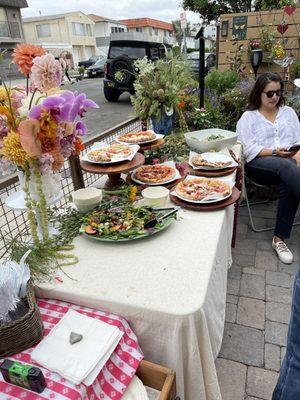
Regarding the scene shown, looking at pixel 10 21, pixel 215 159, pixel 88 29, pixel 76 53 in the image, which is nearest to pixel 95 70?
pixel 10 21

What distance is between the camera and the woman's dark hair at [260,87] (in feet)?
8.36

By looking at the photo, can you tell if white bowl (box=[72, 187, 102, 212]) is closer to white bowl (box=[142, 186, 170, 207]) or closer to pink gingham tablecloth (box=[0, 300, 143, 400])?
white bowl (box=[142, 186, 170, 207])

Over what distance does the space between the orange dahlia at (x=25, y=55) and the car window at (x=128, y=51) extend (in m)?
9.09

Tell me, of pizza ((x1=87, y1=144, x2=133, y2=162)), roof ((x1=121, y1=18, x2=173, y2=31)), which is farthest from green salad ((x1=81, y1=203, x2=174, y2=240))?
roof ((x1=121, y1=18, x2=173, y2=31))

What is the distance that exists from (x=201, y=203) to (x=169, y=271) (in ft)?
1.71

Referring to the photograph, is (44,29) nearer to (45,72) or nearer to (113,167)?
(113,167)

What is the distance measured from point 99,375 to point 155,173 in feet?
4.05

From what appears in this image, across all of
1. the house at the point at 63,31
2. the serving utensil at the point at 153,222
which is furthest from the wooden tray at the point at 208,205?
the house at the point at 63,31

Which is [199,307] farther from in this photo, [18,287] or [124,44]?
[124,44]

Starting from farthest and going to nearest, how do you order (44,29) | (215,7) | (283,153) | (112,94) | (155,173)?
(44,29)
(215,7)
(112,94)
(283,153)
(155,173)

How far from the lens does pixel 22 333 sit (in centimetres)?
85

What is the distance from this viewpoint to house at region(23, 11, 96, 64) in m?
32.2

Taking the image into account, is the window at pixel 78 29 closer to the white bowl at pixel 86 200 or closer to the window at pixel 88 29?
the window at pixel 88 29

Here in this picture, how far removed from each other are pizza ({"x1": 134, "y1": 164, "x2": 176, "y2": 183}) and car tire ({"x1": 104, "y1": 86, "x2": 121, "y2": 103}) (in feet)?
30.7
